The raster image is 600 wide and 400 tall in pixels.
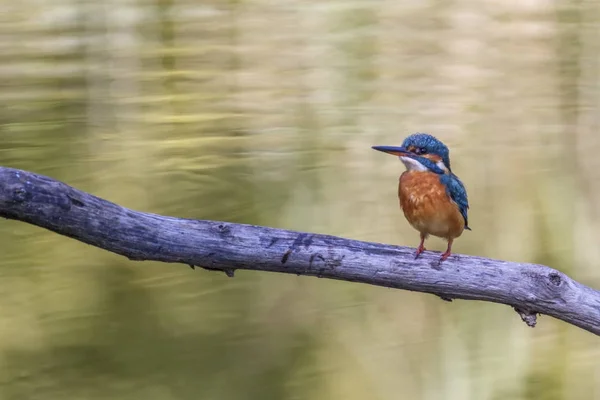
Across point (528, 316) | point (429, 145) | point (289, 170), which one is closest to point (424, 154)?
A: point (429, 145)

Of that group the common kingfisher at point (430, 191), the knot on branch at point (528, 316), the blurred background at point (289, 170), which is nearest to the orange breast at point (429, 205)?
the common kingfisher at point (430, 191)

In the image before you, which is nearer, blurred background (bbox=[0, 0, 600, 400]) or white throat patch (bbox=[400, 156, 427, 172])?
white throat patch (bbox=[400, 156, 427, 172])

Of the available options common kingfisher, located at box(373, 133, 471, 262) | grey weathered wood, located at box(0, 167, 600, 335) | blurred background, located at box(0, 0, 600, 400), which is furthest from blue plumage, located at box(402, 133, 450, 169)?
blurred background, located at box(0, 0, 600, 400)

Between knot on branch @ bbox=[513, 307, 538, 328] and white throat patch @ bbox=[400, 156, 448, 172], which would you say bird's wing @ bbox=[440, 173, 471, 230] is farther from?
knot on branch @ bbox=[513, 307, 538, 328]

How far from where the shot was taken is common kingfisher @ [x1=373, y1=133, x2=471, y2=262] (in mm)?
1067

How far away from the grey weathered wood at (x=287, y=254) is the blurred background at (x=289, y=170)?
519mm

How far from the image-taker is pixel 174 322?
144 cm

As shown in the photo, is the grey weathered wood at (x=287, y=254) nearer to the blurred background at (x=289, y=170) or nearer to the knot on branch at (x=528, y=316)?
the knot on branch at (x=528, y=316)

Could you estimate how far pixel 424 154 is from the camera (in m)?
1.10

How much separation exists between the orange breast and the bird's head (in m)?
0.02

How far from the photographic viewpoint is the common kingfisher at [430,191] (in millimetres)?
1067

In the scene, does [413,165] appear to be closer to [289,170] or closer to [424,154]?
[424,154]

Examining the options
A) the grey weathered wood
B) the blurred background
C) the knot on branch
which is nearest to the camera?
the grey weathered wood

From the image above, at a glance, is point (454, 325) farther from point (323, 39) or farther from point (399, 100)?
point (323, 39)
